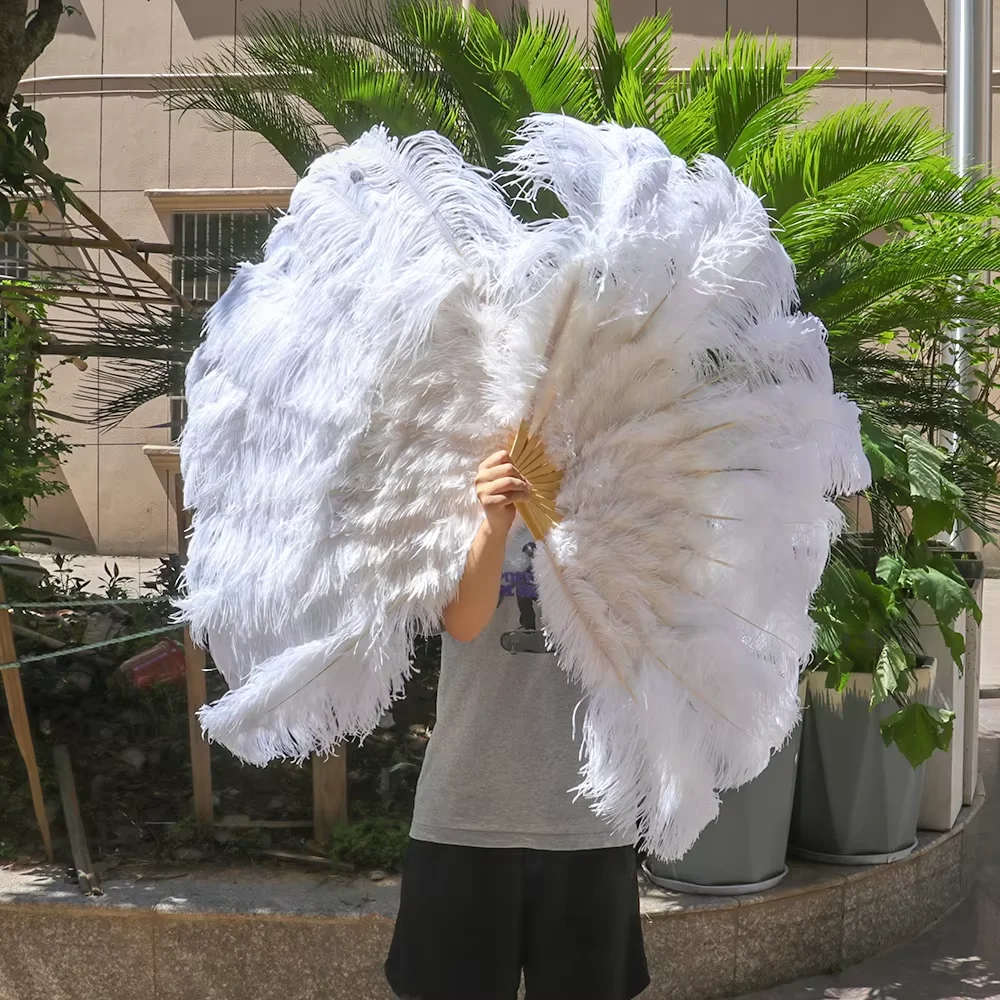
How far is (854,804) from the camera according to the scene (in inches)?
145

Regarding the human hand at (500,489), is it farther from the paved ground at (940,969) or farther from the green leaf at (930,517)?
the paved ground at (940,969)

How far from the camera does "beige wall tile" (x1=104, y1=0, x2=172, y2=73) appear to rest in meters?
10.5

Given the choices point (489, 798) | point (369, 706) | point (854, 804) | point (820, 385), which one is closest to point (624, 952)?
point (489, 798)

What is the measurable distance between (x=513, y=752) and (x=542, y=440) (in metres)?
0.55

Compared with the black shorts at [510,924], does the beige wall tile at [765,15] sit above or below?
above

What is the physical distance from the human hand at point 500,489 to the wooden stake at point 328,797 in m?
2.11

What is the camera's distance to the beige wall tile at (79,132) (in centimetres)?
1057

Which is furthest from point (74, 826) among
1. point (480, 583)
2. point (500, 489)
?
point (500, 489)

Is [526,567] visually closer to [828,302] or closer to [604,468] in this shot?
[604,468]

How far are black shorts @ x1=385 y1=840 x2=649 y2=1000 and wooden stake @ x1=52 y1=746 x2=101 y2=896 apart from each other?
163 centimetres

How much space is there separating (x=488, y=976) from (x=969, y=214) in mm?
2939

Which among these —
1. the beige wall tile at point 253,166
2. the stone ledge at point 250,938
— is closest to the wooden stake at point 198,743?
the stone ledge at point 250,938

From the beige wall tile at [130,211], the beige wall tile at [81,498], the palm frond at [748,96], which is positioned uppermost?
the beige wall tile at [130,211]

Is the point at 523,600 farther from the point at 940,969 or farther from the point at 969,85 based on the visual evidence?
the point at 969,85
